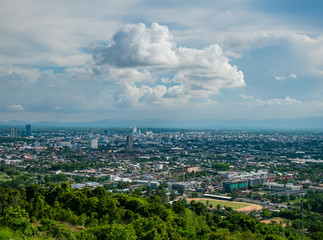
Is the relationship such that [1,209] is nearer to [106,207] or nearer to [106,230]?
[106,207]

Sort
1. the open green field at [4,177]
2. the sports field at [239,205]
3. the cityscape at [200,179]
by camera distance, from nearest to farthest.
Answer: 1. the sports field at [239,205]
2. the cityscape at [200,179]
3. the open green field at [4,177]

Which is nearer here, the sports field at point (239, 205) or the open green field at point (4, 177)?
the sports field at point (239, 205)

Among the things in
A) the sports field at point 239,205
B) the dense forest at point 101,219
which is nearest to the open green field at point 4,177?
the sports field at point 239,205

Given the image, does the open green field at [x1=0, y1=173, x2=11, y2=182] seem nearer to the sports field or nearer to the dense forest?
the sports field

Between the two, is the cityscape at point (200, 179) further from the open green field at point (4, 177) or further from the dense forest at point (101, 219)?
the dense forest at point (101, 219)

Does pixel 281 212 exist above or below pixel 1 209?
below

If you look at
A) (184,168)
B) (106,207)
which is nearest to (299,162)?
(184,168)

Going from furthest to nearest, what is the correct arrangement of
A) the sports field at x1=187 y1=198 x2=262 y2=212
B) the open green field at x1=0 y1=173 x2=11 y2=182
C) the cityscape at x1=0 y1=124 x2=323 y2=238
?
1. the open green field at x1=0 y1=173 x2=11 y2=182
2. the cityscape at x1=0 y1=124 x2=323 y2=238
3. the sports field at x1=187 y1=198 x2=262 y2=212

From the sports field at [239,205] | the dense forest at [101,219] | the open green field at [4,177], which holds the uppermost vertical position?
the dense forest at [101,219]

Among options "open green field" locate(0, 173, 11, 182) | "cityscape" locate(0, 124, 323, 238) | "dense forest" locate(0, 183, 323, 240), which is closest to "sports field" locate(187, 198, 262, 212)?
"cityscape" locate(0, 124, 323, 238)
